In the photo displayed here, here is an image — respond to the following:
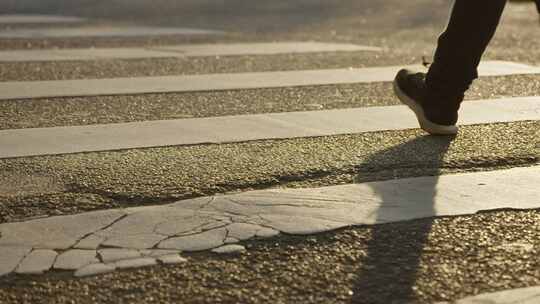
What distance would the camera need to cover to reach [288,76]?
5680mm

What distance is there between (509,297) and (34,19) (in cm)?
679

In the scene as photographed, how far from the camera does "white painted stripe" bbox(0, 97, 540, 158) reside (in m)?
3.95

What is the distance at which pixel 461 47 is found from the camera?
3.87 m

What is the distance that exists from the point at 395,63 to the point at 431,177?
2.94 metres

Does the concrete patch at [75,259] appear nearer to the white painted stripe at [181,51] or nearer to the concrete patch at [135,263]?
the concrete patch at [135,263]

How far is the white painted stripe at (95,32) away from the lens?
7.41 metres

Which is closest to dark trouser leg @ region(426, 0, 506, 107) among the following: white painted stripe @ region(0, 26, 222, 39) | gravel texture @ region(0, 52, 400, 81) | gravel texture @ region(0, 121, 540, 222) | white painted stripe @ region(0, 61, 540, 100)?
gravel texture @ region(0, 121, 540, 222)

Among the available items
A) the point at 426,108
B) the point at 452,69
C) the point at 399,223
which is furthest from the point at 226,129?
the point at 399,223

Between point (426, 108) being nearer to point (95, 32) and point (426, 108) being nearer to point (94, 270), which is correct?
point (94, 270)

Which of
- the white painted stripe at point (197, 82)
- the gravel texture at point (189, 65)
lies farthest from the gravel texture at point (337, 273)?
the gravel texture at point (189, 65)

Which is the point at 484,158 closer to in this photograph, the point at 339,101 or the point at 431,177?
the point at 431,177

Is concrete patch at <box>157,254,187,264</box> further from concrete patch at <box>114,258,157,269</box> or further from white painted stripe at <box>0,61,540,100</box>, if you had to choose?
white painted stripe at <box>0,61,540,100</box>

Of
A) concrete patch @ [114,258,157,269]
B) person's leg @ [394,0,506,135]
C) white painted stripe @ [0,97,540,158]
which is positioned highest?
person's leg @ [394,0,506,135]

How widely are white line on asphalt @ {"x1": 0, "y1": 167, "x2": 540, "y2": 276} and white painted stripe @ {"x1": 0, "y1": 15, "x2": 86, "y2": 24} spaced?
5613mm
